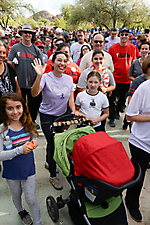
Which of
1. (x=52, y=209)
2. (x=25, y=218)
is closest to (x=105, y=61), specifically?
(x=52, y=209)

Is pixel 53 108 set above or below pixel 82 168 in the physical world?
above

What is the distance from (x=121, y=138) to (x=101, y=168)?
9.16 ft

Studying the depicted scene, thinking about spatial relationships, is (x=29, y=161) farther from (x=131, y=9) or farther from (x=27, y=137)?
(x=131, y=9)

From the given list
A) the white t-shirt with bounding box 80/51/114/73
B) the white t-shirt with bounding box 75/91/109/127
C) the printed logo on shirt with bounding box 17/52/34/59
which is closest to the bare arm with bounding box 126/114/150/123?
the white t-shirt with bounding box 75/91/109/127

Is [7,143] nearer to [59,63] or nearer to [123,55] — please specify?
[59,63]

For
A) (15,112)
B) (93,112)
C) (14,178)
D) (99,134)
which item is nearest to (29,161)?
(14,178)

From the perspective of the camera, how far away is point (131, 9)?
2934 centimetres

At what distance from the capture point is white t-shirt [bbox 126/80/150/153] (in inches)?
67.5

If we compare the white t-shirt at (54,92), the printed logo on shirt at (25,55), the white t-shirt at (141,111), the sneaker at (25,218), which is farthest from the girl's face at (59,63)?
the sneaker at (25,218)

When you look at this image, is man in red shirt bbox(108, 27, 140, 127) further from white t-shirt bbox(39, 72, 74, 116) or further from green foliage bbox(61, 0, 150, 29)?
green foliage bbox(61, 0, 150, 29)

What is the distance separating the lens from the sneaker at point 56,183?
2.55m

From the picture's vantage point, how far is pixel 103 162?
139cm

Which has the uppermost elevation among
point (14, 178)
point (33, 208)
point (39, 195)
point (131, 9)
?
point (131, 9)

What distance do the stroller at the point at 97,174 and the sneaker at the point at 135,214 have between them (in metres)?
0.65
